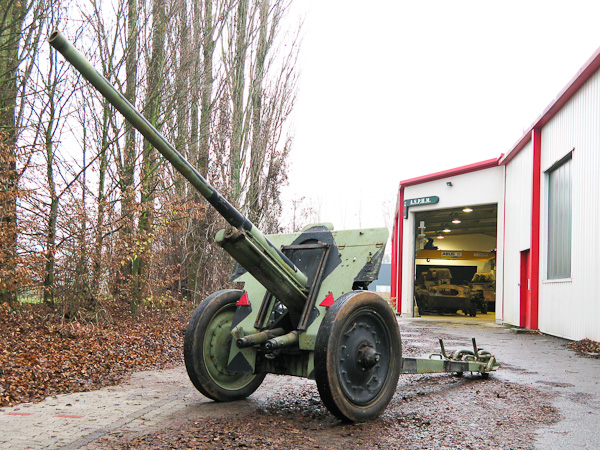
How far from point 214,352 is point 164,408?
0.68 meters

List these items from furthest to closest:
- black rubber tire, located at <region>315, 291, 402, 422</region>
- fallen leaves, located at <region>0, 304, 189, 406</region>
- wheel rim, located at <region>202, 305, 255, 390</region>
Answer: fallen leaves, located at <region>0, 304, 189, 406</region>, wheel rim, located at <region>202, 305, 255, 390</region>, black rubber tire, located at <region>315, 291, 402, 422</region>

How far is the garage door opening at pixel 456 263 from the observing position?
79.0 feet

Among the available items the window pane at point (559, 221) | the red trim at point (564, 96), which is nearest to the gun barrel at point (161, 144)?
the red trim at point (564, 96)

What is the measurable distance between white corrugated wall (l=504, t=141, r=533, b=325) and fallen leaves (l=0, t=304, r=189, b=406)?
32.9 ft

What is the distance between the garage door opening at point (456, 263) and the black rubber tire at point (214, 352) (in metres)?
16.0

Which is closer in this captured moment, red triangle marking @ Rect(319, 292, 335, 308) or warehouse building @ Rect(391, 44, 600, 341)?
red triangle marking @ Rect(319, 292, 335, 308)

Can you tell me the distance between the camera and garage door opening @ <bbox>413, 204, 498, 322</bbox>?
79.0 ft

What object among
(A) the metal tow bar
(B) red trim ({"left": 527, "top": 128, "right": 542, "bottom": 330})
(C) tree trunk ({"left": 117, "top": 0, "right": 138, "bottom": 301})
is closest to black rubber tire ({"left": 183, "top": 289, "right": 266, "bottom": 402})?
(A) the metal tow bar

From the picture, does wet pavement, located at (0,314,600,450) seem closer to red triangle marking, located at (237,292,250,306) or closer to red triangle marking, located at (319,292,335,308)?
red triangle marking, located at (237,292,250,306)

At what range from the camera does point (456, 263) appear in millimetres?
27750

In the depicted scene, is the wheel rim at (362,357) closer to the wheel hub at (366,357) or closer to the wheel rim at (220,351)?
the wheel hub at (366,357)

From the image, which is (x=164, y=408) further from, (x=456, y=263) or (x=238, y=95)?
(x=456, y=263)

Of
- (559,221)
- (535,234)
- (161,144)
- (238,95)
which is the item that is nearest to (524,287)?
(535,234)

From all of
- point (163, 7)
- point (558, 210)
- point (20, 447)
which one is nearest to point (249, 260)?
point (20, 447)
